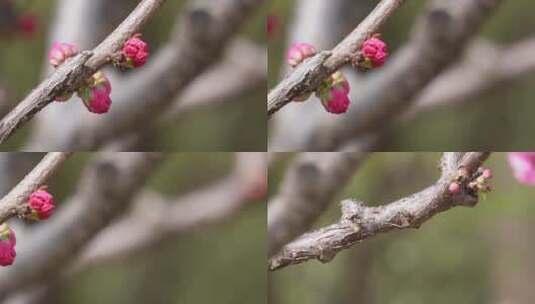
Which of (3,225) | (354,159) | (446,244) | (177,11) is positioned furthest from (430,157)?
(3,225)

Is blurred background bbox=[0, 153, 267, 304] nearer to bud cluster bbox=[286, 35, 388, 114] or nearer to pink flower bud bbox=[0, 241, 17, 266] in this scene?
pink flower bud bbox=[0, 241, 17, 266]

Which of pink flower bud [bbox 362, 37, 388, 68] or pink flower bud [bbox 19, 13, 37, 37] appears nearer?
pink flower bud [bbox 362, 37, 388, 68]

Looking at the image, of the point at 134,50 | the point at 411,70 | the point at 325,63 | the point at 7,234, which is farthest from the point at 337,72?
the point at 7,234

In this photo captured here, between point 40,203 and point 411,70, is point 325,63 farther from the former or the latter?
point 40,203

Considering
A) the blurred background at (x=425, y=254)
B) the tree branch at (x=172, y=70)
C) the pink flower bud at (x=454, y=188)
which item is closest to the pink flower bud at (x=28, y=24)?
the tree branch at (x=172, y=70)

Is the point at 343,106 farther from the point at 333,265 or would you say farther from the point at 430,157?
the point at 333,265

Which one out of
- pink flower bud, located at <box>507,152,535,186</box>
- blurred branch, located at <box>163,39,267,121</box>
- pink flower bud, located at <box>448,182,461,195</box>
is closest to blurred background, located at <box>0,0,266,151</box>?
blurred branch, located at <box>163,39,267,121</box>

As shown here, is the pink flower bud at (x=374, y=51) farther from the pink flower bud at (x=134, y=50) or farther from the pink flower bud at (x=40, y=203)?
the pink flower bud at (x=40, y=203)
